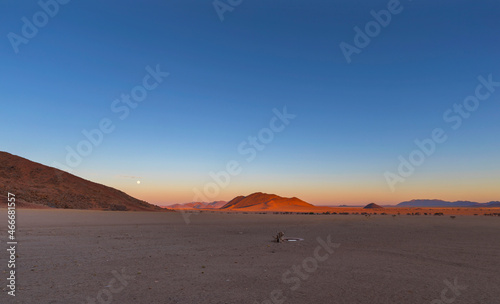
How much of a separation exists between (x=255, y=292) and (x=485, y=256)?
10210 millimetres

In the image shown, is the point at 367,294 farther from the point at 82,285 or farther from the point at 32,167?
the point at 32,167

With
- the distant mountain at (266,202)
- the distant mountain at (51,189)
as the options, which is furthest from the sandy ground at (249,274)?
the distant mountain at (266,202)

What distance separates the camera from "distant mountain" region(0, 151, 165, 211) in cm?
5213

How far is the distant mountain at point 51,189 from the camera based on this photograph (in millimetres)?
52131

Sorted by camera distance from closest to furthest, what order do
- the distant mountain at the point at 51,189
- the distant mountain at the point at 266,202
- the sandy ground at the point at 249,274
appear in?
the sandy ground at the point at 249,274
the distant mountain at the point at 51,189
the distant mountain at the point at 266,202

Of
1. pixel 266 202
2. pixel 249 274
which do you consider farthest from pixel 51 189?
pixel 266 202

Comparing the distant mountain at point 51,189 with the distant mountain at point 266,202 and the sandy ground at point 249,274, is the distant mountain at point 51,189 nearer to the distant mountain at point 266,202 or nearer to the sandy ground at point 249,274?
the sandy ground at point 249,274

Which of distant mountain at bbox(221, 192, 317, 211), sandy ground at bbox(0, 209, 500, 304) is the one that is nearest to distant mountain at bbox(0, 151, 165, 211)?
sandy ground at bbox(0, 209, 500, 304)

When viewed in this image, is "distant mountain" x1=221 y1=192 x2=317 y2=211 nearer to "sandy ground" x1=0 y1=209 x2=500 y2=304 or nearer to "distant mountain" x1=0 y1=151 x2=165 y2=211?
"distant mountain" x1=0 y1=151 x2=165 y2=211

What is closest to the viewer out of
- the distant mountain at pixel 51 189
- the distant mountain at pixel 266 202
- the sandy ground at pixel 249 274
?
the sandy ground at pixel 249 274

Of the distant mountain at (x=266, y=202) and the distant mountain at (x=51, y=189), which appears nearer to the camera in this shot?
the distant mountain at (x=51, y=189)

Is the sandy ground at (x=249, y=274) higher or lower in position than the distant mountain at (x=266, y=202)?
lower

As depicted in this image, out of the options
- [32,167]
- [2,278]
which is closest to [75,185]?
[32,167]

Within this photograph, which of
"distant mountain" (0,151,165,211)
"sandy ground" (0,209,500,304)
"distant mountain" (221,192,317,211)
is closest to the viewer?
"sandy ground" (0,209,500,304)
